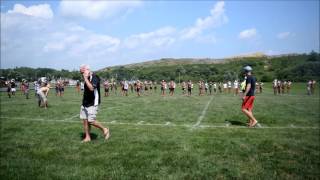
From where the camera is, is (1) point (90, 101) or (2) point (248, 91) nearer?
(1) point (90, 101)

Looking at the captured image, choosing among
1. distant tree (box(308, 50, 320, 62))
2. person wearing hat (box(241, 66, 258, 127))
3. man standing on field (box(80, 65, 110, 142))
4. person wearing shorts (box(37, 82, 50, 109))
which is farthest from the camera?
distant tree (box(308, 50, 320, 62))

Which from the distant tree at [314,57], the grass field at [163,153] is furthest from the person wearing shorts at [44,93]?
the distant tree at [314,57]

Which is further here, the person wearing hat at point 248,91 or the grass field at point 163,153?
the person wearing hat at point 248,91

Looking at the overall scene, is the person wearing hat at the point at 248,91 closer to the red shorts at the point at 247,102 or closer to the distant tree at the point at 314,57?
the red shorts at the point at 247,102

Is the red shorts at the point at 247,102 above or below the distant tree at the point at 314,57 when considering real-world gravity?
below

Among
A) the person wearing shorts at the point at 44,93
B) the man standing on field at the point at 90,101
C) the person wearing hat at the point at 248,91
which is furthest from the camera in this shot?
the person wearing shorts at the point at 44,93

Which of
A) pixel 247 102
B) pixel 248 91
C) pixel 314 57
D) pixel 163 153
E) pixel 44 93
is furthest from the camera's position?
pixel 314 57

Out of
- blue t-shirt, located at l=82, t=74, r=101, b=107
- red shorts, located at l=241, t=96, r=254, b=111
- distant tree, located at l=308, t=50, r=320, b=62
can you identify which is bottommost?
red shorts, located at l=241, t=96, r=254, b=111

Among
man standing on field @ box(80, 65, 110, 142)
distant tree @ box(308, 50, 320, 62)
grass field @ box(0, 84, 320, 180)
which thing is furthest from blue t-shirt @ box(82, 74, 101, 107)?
distant tree @ box(308, 50, 320, 62)

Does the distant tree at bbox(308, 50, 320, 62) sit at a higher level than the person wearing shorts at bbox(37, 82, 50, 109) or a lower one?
higher

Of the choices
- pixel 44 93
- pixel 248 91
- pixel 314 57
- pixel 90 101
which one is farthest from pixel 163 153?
pixel 314 57

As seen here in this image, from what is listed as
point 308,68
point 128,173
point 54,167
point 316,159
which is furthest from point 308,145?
point 308,68

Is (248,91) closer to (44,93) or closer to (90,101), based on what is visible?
(90,101)

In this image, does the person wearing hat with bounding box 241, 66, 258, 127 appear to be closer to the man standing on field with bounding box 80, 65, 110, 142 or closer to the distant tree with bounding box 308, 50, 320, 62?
the man standing on field with bounding box 80, 65, 110, 142
